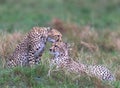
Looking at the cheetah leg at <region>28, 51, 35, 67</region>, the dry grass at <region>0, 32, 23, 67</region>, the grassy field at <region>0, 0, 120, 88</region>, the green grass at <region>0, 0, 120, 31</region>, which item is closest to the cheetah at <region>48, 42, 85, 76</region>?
the grassy field at <region>0, 0, 120, 88</region>

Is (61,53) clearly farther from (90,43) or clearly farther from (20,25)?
(20,25)

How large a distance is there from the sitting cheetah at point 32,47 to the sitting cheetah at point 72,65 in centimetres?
14

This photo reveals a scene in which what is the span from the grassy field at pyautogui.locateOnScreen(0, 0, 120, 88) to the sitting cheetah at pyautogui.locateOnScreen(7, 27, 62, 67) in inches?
5.6

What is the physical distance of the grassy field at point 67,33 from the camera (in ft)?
23.9

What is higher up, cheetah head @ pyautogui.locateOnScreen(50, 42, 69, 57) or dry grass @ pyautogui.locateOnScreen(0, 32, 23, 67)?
dry grass @ pyautogui.locateOnScreen(0, 32, 23, 67)

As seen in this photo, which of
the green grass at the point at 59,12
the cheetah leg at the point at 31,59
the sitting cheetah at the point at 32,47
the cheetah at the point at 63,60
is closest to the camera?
the cheetah at the point at 63,60

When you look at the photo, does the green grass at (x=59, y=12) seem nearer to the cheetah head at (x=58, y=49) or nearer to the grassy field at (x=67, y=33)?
the grassy field at (x=67, y=33)

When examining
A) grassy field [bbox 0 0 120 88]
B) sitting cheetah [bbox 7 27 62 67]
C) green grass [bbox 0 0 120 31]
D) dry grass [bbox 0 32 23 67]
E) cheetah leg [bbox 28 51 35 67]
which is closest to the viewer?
grassy field [bbox 0 0 120 88]

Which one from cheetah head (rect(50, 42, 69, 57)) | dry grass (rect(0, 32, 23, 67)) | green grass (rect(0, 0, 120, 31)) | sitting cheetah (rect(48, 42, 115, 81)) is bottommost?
sitting cheetah (rect(48, 42, 115, 81))

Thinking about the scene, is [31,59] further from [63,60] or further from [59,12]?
[59,12]

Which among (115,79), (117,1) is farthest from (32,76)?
(117,1)

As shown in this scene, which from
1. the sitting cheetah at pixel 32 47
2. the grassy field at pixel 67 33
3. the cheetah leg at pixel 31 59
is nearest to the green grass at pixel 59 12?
the grassy field at pixel 67 33

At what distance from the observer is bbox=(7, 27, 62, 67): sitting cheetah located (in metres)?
7.71

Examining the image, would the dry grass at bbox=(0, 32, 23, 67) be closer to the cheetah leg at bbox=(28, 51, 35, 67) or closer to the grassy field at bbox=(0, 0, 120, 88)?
the grassy field at bbox=(0, 0, 120, 88)
